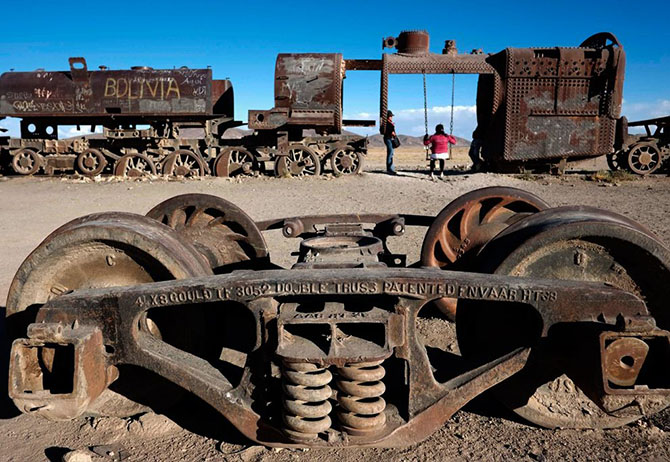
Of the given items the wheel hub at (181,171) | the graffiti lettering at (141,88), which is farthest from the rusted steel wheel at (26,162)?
the wheel hub at (181,171)

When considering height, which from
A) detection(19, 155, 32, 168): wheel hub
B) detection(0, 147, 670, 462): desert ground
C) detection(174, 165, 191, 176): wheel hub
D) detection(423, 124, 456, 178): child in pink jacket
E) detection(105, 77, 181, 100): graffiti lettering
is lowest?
detection(0, 147, 670, 462): desert ground

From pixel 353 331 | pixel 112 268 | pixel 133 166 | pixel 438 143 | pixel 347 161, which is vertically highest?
pixel 438 143

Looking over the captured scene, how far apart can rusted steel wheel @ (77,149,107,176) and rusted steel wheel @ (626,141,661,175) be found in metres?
17.2

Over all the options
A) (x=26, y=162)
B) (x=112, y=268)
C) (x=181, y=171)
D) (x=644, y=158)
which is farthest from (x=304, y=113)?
(x=112, y=268)

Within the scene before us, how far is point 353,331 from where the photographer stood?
2406 millimetres

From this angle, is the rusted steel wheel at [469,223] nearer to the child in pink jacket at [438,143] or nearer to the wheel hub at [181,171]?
the child in pink jacket at [438,143]

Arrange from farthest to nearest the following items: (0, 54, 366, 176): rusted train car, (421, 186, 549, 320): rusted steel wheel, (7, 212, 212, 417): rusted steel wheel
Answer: (0, 54, 366, 176): rusted train car → (421, 186, 549, 320): rusted steel wheel → (7, 212, 212, 417): rusted steel wheel

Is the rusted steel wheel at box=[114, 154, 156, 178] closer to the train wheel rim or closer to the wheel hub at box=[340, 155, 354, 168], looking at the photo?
the wheel hub at box=[340, 155, 354, 168]

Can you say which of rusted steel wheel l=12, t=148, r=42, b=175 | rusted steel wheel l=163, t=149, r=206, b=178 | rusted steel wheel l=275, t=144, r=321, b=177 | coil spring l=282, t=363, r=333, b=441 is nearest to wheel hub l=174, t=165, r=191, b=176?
rusted steel wheel l=163, t=149, r=206, b=178

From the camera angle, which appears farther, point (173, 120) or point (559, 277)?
point (173, 120)

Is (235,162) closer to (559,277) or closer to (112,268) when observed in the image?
(112,268)

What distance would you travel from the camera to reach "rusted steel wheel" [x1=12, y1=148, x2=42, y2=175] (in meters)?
17.0

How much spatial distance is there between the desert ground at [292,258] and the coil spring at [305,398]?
0.92 feet

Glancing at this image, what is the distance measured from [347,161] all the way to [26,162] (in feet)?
36.5
